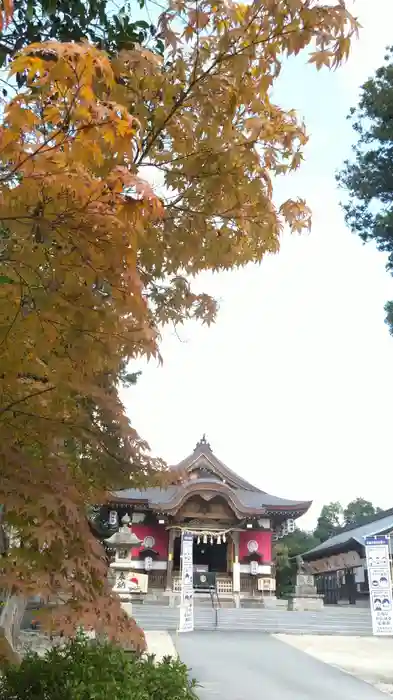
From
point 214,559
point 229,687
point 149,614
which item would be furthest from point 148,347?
point 214,559

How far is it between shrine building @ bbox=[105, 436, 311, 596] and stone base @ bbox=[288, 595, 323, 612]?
408 centimetres

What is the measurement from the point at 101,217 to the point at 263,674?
8816 millimetres

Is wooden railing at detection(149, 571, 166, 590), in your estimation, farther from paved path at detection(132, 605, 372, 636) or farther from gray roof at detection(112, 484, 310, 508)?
paved path at detection(132, 605, 372, 636)

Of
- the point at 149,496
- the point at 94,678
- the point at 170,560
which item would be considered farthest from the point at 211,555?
the point at 94,678

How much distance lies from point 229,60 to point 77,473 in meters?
2.65

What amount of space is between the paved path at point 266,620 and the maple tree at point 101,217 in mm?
15427

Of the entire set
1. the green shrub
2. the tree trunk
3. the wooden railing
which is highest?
the tree trunk

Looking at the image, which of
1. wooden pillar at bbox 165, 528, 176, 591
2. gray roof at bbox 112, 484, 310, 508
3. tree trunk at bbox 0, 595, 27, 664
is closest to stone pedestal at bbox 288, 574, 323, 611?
A: gray roof at bbox 112, 484, 310, 508

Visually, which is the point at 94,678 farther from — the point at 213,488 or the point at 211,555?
the point at 211,555

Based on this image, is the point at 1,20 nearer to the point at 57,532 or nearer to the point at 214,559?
the point at 57,532

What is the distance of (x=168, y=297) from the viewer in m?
4.04

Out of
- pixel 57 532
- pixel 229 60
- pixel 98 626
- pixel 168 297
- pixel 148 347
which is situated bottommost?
pixel 98 626

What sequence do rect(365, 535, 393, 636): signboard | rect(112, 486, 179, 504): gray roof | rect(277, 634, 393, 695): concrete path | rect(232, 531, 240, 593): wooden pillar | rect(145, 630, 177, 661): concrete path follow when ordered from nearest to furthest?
rect(277, 634, 393, 695): concrete path
rect(145, 630, 177, 661): concrete path
rect(365, 535, 393, 636): signboard
rect(232, 531, 240, 593): wooden pillar
rect(112, 486, 179, 504): gray roof

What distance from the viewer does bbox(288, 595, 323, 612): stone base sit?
20297mm
